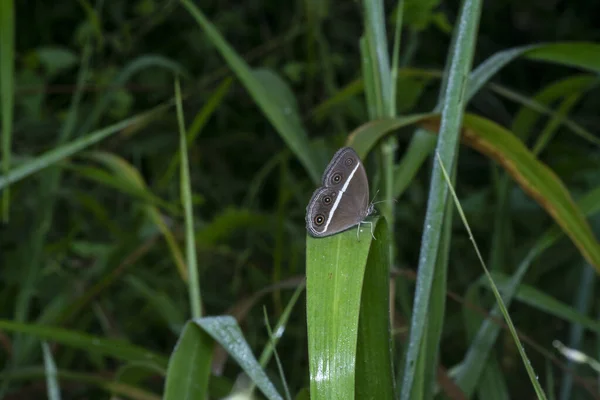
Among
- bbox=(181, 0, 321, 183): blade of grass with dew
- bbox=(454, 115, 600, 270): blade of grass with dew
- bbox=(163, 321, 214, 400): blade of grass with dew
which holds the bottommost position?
bbox=(163, 321, 214, 400): blade of grass with dew

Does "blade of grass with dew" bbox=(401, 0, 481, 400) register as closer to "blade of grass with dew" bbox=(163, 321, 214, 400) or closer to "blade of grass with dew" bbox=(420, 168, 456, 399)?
"blade of grass with dew" bbox=(420, 168, 456, 399)

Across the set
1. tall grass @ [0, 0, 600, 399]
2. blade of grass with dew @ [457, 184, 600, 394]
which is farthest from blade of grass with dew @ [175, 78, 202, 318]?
blade of grass with dew @ [457, 184, 600, 394]

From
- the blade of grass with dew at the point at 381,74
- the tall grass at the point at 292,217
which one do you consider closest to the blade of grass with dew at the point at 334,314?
the tall grass at the point at 292,217

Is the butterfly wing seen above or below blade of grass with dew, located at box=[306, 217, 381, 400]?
above

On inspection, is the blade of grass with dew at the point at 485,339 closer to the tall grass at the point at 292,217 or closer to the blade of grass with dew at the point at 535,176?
the tall grass at the point at 292,217

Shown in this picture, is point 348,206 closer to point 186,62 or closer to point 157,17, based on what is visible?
point 157,17

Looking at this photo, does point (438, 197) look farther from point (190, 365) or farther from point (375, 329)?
point (190, 365)

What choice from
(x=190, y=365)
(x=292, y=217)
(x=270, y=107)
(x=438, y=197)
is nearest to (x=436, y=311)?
(x=438, y=197)
